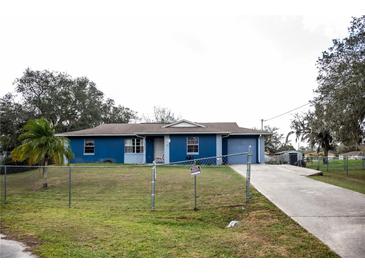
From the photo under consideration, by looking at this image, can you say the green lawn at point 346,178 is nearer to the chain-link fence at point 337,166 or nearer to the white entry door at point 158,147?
the chain-link fence at point 337,166

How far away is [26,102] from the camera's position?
125 ft

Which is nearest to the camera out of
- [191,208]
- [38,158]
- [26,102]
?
[191,208]

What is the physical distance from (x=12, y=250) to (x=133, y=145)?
20862 mm

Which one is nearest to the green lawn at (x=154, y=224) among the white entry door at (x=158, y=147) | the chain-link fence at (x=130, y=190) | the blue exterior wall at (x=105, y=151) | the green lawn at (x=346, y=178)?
the chain-link fence at (x=130, y=190)

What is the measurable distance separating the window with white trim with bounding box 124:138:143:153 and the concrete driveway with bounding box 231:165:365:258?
565 inches

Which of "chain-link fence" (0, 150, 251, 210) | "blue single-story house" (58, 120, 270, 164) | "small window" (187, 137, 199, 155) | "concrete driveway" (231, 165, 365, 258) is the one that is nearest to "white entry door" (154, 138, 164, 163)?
"blue single-story house" (58, 120, 270, 164)

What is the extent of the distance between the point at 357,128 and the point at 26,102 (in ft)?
104

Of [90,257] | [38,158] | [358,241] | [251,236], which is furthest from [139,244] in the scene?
[38,158]

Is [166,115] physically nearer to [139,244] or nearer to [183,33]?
[183,33]

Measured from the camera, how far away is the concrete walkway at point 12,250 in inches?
220

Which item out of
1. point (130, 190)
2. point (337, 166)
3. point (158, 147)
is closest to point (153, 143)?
point (158, 147)

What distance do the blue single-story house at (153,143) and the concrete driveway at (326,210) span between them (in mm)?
11649

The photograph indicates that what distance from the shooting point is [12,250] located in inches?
231

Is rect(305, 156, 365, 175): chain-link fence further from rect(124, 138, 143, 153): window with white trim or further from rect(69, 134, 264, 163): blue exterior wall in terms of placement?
rect(124, 138, 143, 153): window with white trim
